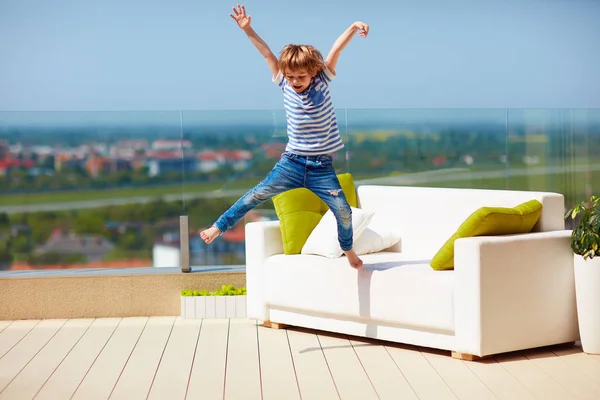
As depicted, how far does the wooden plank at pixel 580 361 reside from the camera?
419cm

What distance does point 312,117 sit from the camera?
4.49 m

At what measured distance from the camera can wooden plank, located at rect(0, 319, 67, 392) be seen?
4395 millimetres

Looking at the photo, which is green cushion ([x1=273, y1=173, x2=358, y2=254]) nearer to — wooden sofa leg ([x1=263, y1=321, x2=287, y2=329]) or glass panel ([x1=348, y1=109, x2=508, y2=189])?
wooden sofa leg ([x1=263, y1=321, x2=287, y2=329])

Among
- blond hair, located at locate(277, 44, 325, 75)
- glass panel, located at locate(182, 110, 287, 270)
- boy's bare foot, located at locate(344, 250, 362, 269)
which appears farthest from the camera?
glass panel, located at locate(182, 110, 287, 270)

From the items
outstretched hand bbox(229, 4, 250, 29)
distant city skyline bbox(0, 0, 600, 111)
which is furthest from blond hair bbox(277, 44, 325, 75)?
distant city skyline bbox(0, 0, 600, 111)

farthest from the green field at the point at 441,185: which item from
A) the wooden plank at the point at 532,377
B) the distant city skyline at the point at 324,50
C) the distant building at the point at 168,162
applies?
the distant city skyline at the point at 324,50

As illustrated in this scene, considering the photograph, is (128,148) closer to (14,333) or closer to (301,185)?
(14,333)

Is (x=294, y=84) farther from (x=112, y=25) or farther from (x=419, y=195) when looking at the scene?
(x=112, y=25)

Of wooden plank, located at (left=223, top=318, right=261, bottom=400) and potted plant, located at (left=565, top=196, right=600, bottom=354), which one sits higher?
potted plant, located at (left=565, top=196, right=600, bottom=354)

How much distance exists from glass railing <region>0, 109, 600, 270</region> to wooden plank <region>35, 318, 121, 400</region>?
0.62 metres

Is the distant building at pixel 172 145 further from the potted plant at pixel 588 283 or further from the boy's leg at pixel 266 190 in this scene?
the potted plant at pixel 588 283

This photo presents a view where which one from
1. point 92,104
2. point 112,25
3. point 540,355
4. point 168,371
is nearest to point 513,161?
point 540,355

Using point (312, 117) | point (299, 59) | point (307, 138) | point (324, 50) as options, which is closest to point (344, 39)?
point (299, 59)

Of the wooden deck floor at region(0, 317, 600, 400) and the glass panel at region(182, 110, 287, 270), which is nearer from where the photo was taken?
the wooden deck floor at region(0, 317, 600, 400)
